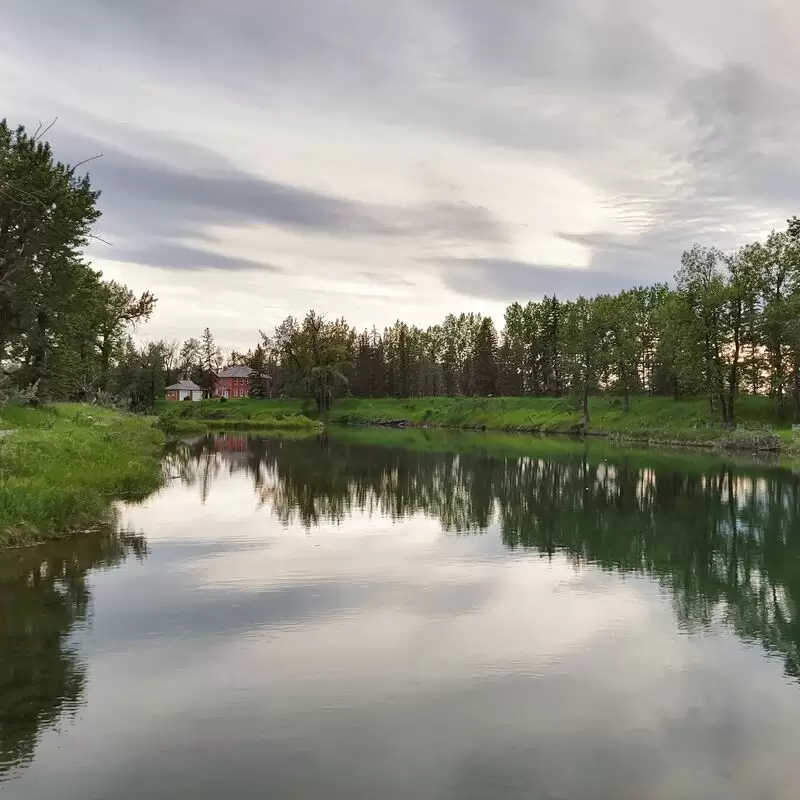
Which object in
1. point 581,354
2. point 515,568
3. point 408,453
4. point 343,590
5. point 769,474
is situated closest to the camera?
point 343,590

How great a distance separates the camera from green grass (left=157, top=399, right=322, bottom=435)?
229ft

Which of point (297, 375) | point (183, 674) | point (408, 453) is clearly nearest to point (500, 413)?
point (297, 375)

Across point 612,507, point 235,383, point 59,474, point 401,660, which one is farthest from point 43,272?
point 235,383

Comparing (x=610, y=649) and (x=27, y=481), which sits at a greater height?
(x=27, y=481)

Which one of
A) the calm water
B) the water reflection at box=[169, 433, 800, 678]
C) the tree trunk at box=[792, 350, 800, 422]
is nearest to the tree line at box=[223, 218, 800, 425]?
the tree trunk at box=[792, 350, 800, 422]

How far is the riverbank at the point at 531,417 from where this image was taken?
51625 mm

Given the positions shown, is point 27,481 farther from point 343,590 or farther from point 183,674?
point 183,674

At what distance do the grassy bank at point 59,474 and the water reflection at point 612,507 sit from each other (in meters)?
2.99

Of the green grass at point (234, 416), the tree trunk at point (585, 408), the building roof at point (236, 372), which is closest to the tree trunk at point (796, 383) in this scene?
the tree trunk at point (585, 408)

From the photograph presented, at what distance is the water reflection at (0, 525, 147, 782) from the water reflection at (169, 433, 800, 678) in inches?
232

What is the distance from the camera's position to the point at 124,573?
1351 cm

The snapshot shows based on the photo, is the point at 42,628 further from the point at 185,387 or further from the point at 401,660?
the point at 185,387

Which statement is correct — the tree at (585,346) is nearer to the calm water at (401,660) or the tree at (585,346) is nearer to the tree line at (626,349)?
the tree line at (626,349)

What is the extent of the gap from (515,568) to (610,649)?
4.58 meters
